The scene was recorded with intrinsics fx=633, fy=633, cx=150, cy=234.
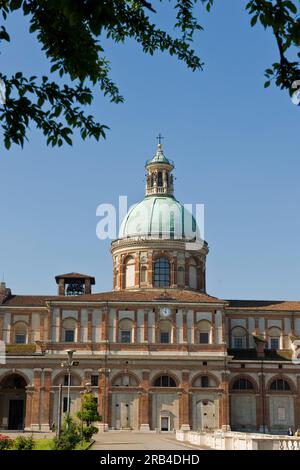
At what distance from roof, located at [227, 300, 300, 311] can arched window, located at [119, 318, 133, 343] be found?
12.5m

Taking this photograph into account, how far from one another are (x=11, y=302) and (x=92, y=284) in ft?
31.0

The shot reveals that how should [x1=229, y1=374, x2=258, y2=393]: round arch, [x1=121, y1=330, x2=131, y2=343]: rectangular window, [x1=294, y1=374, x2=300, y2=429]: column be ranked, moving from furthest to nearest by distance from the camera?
[x1=229, y1=374, x2=258, y2=393]: round arch < [x1=121, y1=330, x2=131, y2=343]: rectangular window < [x1=294, y1=374, x2=300, y2=429]: column

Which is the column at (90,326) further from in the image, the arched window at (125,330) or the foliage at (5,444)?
the foliage at (5,444)

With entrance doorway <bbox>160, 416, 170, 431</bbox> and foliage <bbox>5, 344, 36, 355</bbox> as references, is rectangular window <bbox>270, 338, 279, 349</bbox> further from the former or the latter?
foliage <bbox>5, 344, 36, 355</bbox>

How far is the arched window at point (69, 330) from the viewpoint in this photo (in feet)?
203

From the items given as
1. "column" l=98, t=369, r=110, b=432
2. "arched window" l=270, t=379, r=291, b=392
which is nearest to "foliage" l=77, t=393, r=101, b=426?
"column" l=98, t=369, r=110, b=432

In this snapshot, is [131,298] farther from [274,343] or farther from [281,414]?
[281,414]

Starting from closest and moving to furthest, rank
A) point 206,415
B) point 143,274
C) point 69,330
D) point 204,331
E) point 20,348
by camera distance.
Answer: point 206,415 → point 69,330 → point 204,331 → point 20,348 → point 143,274

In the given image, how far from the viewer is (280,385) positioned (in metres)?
63.8

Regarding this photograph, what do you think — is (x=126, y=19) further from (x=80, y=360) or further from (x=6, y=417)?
(x=6, y=417)

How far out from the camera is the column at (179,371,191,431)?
2347 inches

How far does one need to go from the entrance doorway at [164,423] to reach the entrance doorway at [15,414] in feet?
44.8

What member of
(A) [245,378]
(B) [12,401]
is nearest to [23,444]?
(B) [12,401]

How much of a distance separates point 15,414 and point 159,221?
26205 millimetres
